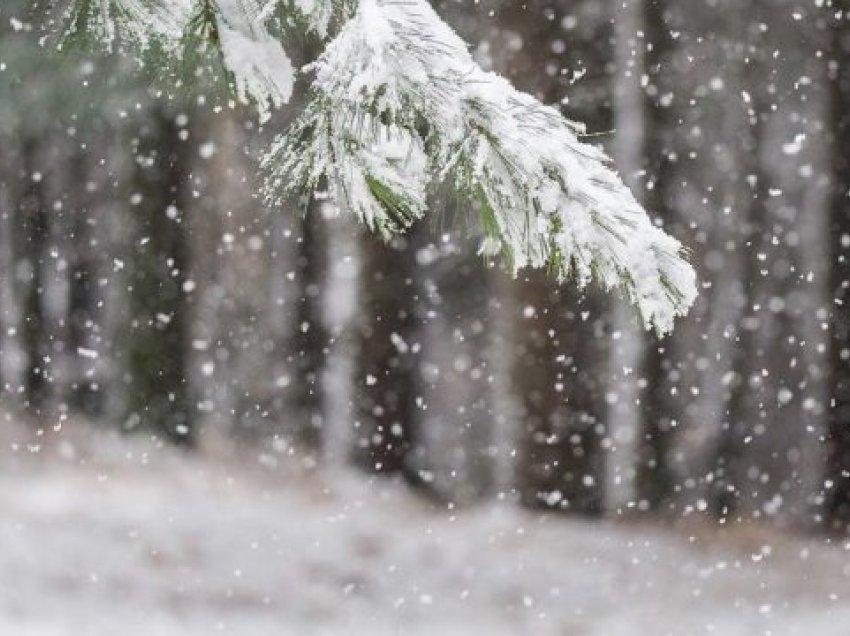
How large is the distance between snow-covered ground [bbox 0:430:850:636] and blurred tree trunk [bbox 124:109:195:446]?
0.64 metres

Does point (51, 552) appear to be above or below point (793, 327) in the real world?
below

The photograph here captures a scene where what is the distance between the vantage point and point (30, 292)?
10070mm

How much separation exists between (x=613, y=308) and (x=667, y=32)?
7.68 ft

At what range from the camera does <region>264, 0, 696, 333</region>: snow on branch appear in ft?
5.38

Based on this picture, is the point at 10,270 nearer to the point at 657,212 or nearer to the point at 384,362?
the point at 384,362

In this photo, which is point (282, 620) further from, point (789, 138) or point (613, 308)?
point (789, 138)

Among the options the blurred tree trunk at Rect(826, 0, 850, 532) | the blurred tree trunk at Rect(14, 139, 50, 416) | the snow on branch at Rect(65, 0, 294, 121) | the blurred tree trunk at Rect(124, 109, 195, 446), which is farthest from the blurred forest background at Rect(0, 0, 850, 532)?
the snow on branch at Rect(65, 0, 294, 121)

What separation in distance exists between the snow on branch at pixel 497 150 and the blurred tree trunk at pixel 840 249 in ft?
23.4

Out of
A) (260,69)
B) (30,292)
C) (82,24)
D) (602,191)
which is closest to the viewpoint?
(602,191)

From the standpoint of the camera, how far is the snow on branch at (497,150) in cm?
164

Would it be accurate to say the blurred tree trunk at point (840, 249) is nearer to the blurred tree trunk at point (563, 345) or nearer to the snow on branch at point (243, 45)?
the blurred tree trunk at point (563, 345)

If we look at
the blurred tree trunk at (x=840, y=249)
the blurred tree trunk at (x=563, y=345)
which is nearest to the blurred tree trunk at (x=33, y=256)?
the blurred tree trunk at (x=563, y=345)

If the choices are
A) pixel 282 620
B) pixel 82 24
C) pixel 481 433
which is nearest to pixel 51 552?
pixel 282 620

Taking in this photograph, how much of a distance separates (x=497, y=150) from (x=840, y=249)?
7337 millimetres
